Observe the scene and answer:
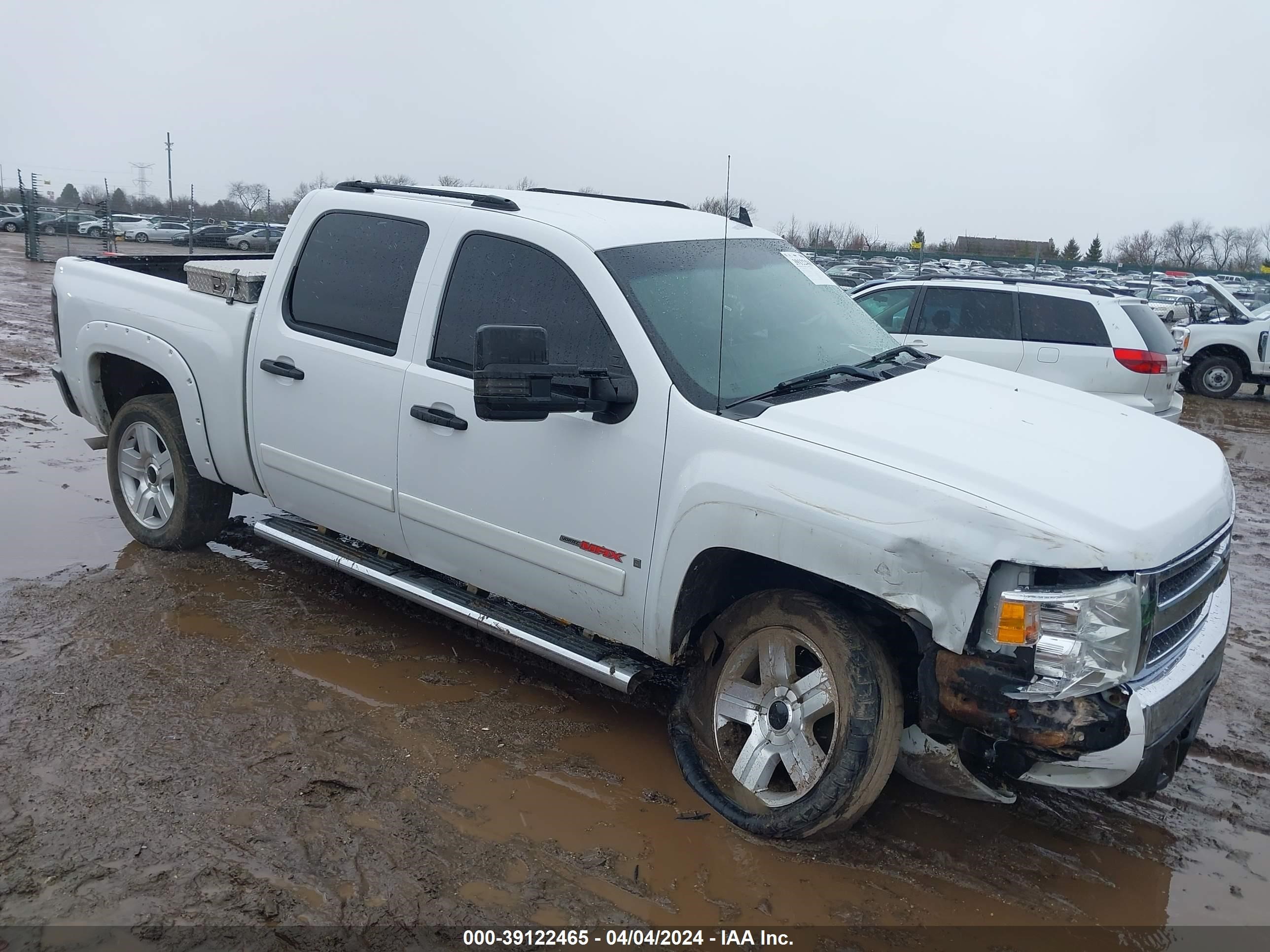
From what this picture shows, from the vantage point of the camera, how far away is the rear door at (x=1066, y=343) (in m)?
9.93

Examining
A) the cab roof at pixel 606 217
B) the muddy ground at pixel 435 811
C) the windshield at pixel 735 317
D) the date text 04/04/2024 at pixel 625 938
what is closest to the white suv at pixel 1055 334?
the muddy ground at pixel 435 811

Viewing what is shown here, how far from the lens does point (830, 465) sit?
3.12m

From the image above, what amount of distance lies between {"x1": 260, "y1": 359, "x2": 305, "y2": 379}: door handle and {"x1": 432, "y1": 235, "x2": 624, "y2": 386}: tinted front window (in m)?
0.79

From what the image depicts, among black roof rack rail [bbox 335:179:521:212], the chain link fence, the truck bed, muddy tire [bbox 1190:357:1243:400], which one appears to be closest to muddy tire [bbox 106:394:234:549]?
the truck bed

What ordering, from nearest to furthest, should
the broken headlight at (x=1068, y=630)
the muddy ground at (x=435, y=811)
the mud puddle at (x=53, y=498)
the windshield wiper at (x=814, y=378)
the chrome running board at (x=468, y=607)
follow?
the broken headlight at (x=1068, y=630) → the muddy ground at (x=435, y=811) → the windshield wiper at (x=814, y=378) → the chrome running board at (x=468, y=607) → the mud puddle at (x=53, y=498)

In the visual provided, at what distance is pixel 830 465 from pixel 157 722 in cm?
279

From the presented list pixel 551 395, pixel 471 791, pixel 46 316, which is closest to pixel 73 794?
pixel 471 791

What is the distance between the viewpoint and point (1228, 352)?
628 inches

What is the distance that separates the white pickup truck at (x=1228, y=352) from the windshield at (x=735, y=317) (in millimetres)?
13778

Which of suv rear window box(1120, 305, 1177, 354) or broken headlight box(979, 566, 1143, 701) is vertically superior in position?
suv rear window box(1120, 305, 1177, 354)

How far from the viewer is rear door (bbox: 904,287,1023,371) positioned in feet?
33.6

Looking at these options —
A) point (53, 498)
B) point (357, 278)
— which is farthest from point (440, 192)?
point (53, 498)

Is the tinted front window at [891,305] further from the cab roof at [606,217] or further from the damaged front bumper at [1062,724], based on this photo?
the damaged front bumper at [1062,724]

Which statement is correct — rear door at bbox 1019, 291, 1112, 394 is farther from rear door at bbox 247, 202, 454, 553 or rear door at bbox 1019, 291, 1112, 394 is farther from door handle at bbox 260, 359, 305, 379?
door handle at bbox 260, 359, 305, 379
